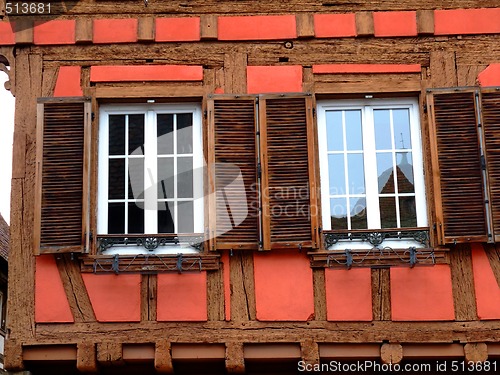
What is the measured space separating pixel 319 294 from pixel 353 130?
1560mm

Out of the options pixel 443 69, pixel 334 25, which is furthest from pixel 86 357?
pixel 443 69

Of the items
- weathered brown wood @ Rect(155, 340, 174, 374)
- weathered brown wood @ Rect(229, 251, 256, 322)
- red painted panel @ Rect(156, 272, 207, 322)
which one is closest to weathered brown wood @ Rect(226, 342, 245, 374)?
weathered brown wood @ Rect(229, 251, 256, 322)

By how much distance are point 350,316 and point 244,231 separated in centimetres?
117

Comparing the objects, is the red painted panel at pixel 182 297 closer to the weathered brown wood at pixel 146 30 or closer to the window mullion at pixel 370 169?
the window mullion at pixel 370 169

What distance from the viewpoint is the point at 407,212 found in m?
9.53

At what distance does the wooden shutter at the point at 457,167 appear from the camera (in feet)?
30.5

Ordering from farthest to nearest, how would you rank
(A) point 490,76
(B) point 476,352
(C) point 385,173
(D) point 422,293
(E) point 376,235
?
1. (A) point 490,76
2. (C) point 385,173
3. (E) point 376,235
4. (D) point 422,293
5. (B) point 476,352

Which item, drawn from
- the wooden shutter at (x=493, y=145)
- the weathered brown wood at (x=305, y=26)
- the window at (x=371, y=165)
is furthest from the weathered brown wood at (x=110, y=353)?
the wooden shutter at (x=493, y=145)

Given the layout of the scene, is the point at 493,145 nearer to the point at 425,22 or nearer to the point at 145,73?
the point at 425,22

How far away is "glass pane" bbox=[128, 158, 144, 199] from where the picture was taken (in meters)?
9.62

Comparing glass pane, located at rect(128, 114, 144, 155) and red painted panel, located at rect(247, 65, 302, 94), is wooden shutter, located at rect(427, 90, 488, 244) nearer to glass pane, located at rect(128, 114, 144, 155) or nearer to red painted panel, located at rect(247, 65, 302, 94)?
red painted panel, located at rect(247, 65, 302, 94)

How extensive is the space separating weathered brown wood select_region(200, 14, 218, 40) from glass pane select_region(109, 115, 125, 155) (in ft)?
3.48

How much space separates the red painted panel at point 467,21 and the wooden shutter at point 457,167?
2.12ft

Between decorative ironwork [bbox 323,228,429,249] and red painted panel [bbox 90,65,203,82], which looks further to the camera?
red painted panel [bbox 90,65,203,82]
